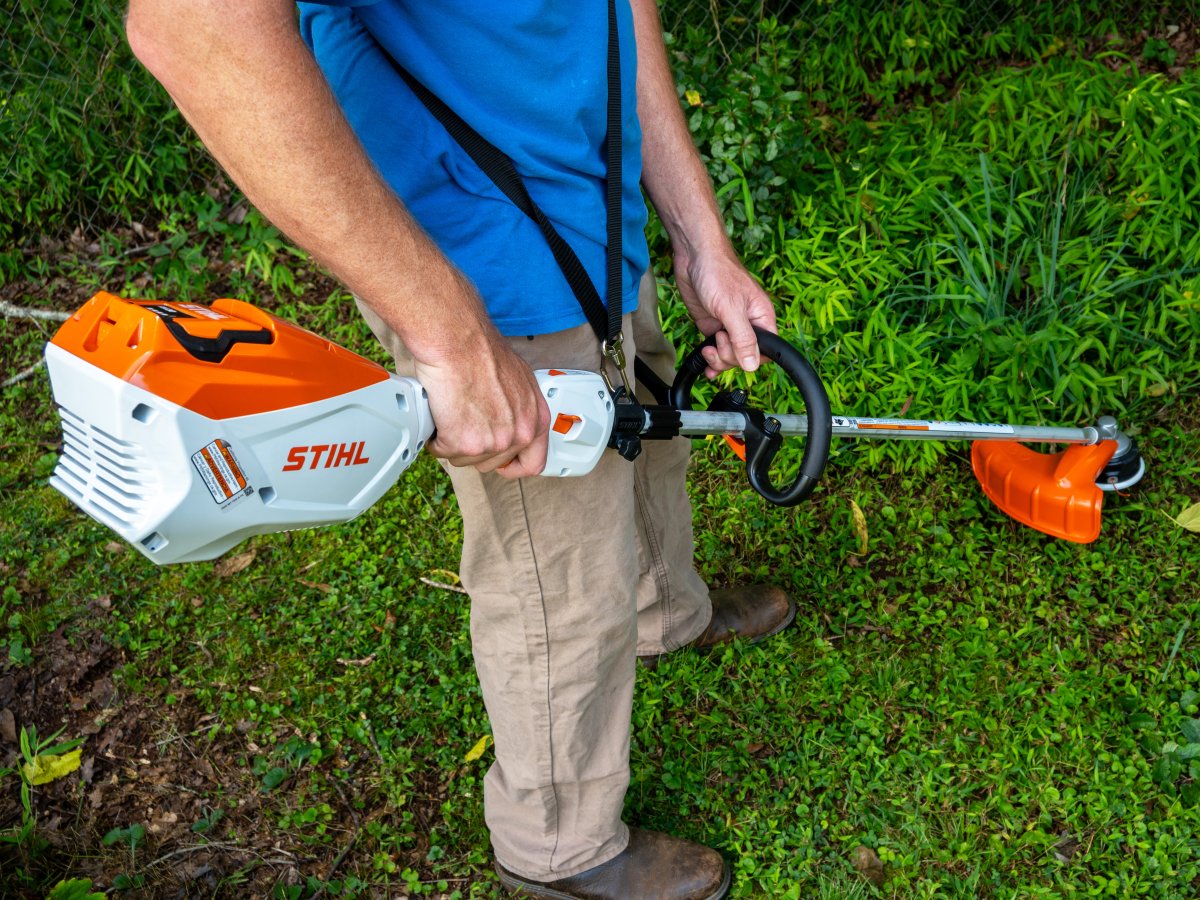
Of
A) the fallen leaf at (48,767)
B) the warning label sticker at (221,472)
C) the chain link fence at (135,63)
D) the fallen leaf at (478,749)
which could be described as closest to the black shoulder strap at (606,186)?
the warning label sticker at (221,472)

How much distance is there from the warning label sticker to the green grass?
1.43 metres

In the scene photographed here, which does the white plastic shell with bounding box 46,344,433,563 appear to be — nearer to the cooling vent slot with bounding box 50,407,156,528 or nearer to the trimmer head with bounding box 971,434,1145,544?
the cooling vent slot with bounding box 50,407,156,528

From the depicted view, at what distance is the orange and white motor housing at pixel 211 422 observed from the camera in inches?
43.2

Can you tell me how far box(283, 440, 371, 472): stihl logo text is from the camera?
4.05 feet

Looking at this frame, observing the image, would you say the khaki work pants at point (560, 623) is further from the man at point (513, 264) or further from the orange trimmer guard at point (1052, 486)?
the orange trimmer guard at point (1052, 486)

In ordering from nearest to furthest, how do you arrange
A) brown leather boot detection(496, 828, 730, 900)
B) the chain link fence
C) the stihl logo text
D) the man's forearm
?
the man's forearm, the stihl logo text, brown leather boot detection(496, 828, 730, 900), the chain link fence

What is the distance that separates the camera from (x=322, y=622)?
111 inches

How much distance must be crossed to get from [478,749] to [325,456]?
4.58ft

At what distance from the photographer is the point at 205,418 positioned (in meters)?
1.12

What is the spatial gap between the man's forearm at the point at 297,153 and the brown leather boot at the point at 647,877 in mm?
1327

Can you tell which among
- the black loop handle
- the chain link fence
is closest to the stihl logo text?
the black loop handle

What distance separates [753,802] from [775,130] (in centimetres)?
210

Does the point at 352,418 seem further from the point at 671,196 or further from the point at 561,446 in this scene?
the point at 671,196

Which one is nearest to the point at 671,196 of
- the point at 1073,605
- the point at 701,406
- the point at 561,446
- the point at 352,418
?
the point at 561,446
